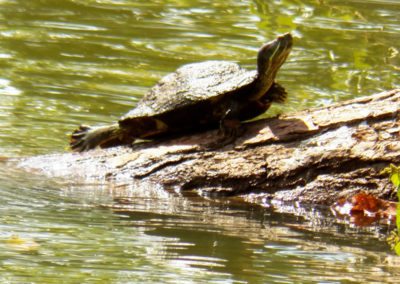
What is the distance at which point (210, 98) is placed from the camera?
5406mm

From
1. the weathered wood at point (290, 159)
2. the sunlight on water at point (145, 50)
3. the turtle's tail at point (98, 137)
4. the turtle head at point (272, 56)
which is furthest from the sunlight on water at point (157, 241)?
the sunlight on water at point (145, 50)

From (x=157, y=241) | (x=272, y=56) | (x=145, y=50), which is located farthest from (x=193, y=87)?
(x=145, y=50)

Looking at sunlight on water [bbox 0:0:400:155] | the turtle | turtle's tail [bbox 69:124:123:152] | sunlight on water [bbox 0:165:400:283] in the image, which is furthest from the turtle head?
sunlight on water [bbox 0:0:400:155]

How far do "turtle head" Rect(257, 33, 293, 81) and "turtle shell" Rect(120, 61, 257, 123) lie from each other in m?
0.06

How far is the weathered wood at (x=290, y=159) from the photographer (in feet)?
16.5

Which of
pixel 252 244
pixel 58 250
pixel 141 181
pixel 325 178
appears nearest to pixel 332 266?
pixel 252 244

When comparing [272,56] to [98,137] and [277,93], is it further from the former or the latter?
[98,137]

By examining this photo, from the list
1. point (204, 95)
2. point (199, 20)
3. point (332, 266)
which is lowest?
point (332, 266)

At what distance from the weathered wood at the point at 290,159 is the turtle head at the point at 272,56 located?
0.80ft

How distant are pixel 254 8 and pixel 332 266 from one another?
810 centimetres

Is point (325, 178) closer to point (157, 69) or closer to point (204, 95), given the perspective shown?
point (204, 95)

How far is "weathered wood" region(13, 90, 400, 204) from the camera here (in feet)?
16.5

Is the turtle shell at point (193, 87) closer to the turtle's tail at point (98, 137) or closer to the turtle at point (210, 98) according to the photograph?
the turtle at point (210, 98)

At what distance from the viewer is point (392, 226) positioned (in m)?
4.80
